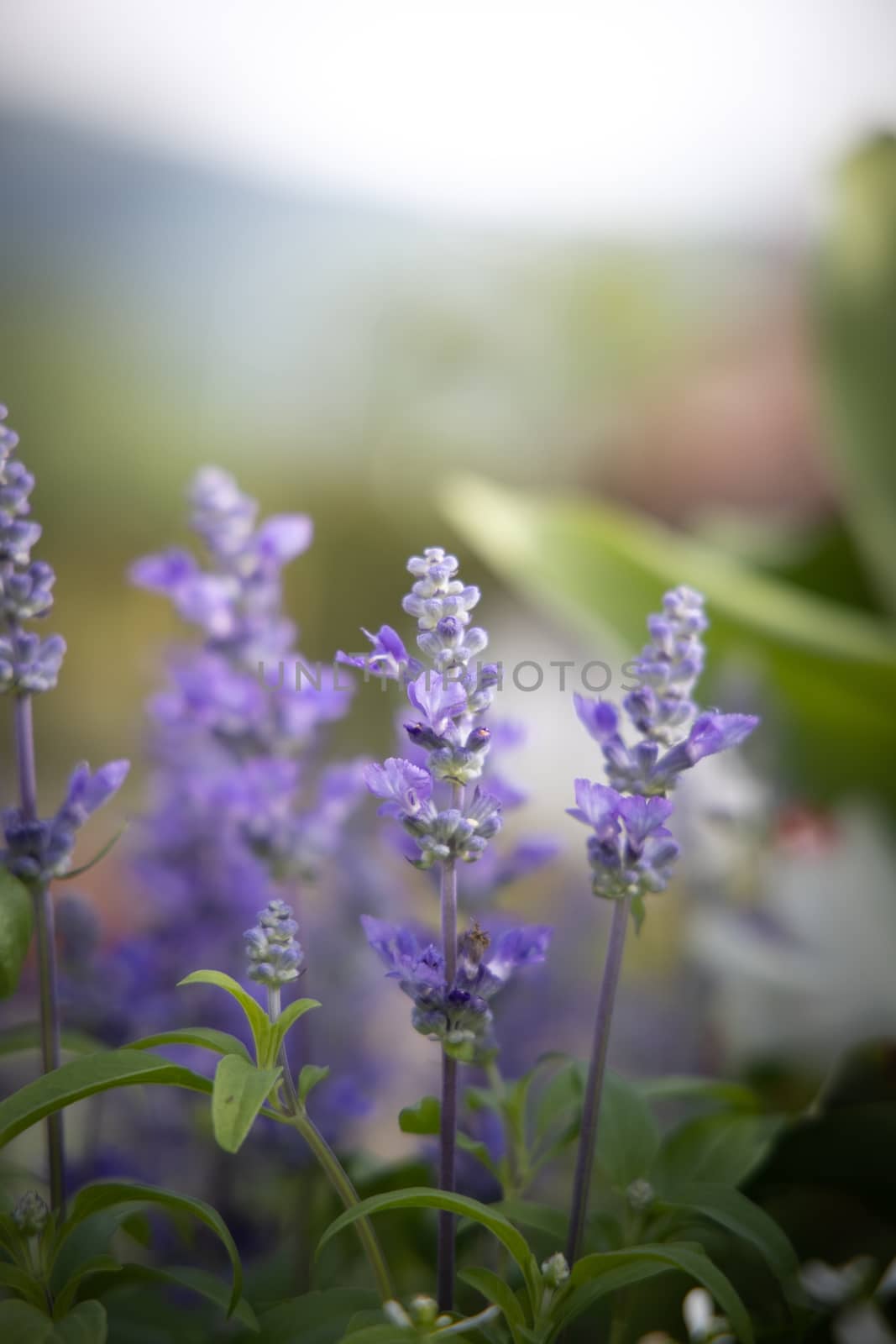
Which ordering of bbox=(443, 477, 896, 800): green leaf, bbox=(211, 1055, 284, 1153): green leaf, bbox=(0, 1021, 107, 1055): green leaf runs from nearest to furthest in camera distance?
bbox=(211, 1055, 284, 1153): green leaf, bbox=(0, 1021, 107, 1055): green leaf, bbox=(443, 477, 896, 800): green leaf

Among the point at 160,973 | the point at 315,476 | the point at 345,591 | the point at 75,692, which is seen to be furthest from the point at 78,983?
the point at 315,476

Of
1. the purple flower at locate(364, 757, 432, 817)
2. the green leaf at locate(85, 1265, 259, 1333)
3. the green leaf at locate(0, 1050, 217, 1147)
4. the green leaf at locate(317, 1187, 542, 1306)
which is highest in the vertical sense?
the purple flower at locate(364, 757, 432, 817)

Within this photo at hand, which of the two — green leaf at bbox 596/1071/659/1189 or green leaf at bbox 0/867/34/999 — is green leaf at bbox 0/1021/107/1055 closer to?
green leaf at bbox 0/867/34/999

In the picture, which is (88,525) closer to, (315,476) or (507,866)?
(315,476)

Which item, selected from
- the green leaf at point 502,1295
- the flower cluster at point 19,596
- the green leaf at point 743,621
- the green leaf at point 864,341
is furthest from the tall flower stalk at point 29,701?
the green leaf at point 864,341

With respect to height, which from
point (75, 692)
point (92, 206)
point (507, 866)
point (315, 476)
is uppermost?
point (92, 206)

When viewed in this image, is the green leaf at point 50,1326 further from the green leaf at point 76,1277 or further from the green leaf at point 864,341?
the green leaf at point 864,341

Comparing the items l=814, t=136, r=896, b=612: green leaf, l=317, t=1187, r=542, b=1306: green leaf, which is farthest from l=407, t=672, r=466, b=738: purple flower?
l=814, t=136, r=896, b=612: green leaf
